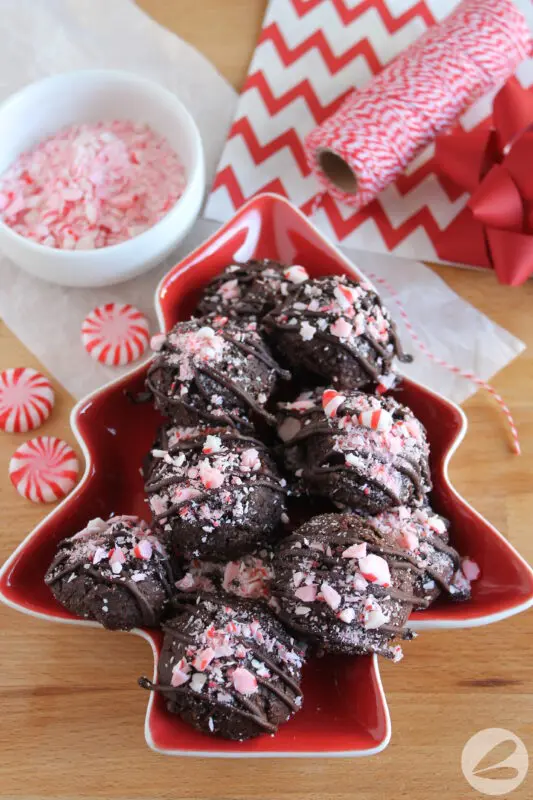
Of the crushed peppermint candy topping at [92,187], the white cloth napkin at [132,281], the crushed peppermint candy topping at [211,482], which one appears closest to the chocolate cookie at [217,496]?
the crushed peppermint candy topping at [211,482]

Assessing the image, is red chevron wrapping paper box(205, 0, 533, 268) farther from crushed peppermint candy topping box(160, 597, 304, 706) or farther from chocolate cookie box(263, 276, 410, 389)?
crushed peppermint candy topping box(160, 597, 304, 706)

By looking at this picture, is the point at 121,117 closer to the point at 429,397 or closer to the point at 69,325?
the point at 69,325

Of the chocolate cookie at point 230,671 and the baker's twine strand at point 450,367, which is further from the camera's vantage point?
the baker's twine strand at point 450,367

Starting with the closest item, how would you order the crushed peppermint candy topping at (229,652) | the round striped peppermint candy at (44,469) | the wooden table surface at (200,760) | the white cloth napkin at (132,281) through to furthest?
the crushed peppermint candy topping at (229,652), the wooden table surface at (200,760), the round striped peppermint candy at (44,469), the white cloth napkin at (132,281)

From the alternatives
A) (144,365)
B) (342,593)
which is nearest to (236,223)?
(144,365)

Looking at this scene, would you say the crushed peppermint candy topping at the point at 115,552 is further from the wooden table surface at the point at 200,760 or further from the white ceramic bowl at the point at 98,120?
the white ceramic bowl at the point at 98,120

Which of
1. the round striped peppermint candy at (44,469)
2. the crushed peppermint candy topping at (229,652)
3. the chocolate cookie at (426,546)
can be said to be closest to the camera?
the crushed peppermint candy topping at (229,652)

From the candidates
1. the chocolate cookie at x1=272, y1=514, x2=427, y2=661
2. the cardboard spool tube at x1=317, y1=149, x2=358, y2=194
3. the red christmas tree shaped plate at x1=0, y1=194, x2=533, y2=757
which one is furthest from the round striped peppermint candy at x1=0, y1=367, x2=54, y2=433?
the cardboard spool tube at x1=317, y1=149, x2=358, y2=194
